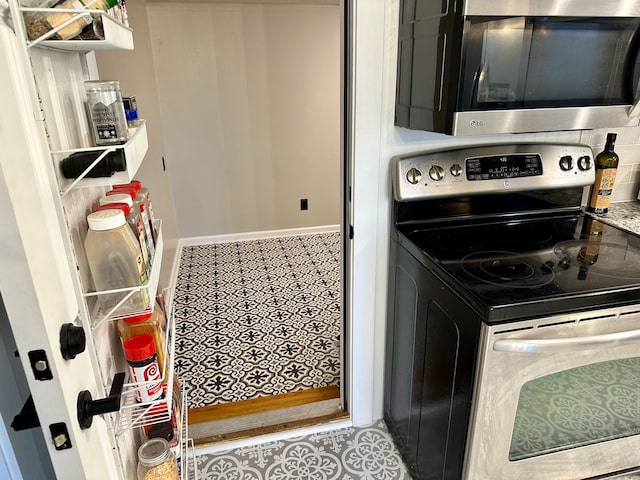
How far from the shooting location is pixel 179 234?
402cm

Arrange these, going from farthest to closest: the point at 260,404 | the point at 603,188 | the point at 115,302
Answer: the point at 260,404
the point at 603,188
the point at 115,302

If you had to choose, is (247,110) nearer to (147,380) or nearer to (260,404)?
(260,404)

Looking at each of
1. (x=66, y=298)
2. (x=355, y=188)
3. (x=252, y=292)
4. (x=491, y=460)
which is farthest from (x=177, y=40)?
(x=491, y=460)

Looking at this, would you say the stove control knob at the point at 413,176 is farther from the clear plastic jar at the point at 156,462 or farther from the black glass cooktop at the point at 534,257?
the clear plastic jar at the point at 156,462

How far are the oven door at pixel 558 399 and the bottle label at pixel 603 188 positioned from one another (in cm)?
72

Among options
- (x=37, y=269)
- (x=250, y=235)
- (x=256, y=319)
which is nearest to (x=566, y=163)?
(x=37, y=269)

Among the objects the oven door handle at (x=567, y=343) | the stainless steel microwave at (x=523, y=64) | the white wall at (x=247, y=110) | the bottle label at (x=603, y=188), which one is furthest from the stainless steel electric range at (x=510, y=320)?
the white wall at (x=247, y=110)

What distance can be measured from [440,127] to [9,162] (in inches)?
42.0

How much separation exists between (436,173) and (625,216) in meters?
0.88

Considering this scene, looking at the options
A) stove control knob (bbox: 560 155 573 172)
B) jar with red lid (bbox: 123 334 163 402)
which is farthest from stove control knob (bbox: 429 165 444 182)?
jar with red lid (bbox: 123 334 163 402)

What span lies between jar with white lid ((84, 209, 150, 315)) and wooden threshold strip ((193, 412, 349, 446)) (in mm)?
1195

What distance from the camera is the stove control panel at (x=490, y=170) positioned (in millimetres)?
1543

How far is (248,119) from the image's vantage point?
3.79 meters

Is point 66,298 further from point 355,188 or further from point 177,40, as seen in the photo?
point 177,40
